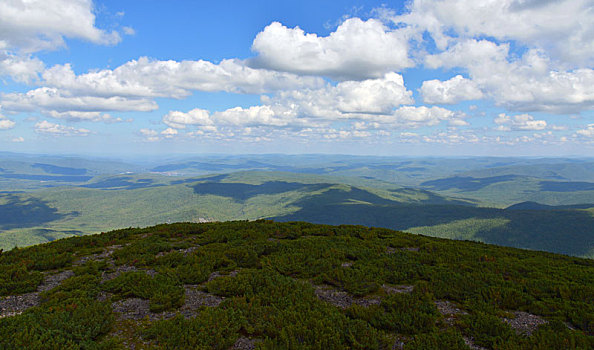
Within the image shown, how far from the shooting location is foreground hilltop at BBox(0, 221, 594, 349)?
10406 millimetres

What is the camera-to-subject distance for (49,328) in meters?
10.2

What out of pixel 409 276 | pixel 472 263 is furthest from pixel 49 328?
pixel 472 263

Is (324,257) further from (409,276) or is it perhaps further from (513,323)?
(513,323)

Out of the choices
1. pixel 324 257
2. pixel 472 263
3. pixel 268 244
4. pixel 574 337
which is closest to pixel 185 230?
pixel 268 244

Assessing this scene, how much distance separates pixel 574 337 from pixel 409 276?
7645mm

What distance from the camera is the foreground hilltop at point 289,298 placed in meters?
10.4

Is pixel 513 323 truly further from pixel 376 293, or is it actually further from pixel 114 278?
pixel 114 278

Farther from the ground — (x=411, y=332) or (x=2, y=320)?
(x=2, y=320)

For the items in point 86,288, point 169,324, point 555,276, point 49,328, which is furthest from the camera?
point 555,276

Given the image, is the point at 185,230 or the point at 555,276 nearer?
the point at 555,276

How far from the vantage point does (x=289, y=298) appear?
44.7 feet

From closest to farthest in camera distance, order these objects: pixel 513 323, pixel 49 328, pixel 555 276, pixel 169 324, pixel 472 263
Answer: pixel 49 328
pixel 169 324
pixel 513 323
pixel 555 276
pixel 472 263

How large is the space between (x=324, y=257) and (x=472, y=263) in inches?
401

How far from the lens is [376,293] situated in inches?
589
